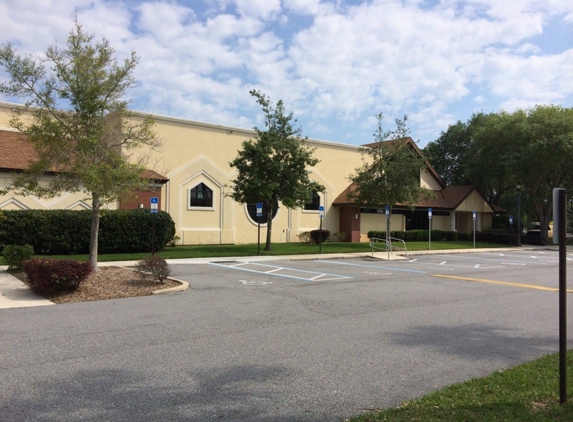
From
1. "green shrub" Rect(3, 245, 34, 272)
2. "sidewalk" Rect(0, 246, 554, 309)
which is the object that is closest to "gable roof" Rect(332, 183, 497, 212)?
"sidewalk" Rect(0, 246, 554, 309)

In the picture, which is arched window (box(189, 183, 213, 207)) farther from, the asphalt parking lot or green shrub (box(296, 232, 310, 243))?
the asphalt parking lot

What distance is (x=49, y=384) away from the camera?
17.6 ft

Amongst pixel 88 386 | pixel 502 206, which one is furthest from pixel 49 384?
pixel 502 206

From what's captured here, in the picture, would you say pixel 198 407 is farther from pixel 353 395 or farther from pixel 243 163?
pixel 243 163

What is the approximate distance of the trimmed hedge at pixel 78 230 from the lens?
67.0ft

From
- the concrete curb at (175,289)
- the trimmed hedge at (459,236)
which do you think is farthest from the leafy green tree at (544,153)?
Result: the concrete curb at (175,289)

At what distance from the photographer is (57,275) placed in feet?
37.6

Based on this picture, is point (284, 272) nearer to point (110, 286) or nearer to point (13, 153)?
point (110, 286)

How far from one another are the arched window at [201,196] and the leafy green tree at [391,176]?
9.33 meters

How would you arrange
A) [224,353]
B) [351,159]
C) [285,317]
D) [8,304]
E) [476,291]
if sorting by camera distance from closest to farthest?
1. [224,353]
2. [285,317]
3. [8,304]
4. [476,291]
5. [351,159]

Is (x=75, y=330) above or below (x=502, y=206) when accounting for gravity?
below

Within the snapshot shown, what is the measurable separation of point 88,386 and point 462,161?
190ft

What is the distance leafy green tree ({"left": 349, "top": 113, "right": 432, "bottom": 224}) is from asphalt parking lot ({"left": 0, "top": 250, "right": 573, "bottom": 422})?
1670cm

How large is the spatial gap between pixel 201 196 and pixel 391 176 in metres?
11.7
